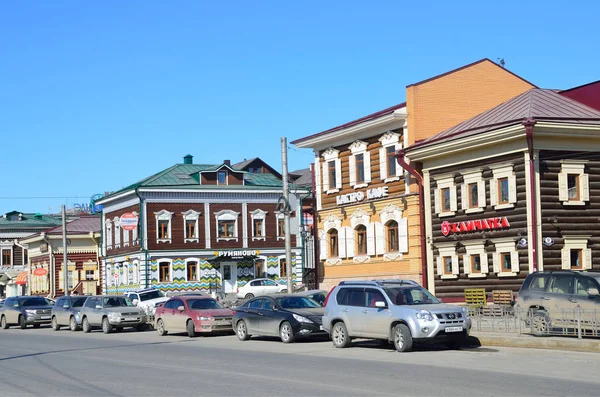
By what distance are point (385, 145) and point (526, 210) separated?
9180mm

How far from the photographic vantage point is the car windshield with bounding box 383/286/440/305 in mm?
21250

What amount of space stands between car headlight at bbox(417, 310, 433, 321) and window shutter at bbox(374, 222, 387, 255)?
19.7 metres

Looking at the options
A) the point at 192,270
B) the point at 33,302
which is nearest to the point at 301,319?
the point at 33,302

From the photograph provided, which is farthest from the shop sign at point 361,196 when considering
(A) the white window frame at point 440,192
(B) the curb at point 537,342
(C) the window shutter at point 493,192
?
(B) the curb at point 537,342

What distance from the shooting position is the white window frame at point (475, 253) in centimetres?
3425

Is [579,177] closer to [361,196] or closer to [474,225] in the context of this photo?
[474,225]

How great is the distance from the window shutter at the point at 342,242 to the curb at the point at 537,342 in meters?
20.7

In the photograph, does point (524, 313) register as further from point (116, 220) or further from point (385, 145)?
point (116, 220)

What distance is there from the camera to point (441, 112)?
39.4 metres

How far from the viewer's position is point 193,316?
2970cm

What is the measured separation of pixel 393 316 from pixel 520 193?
1335 cm

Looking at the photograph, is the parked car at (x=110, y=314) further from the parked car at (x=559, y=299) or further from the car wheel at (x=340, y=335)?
the parked car at (x=559, y=299)

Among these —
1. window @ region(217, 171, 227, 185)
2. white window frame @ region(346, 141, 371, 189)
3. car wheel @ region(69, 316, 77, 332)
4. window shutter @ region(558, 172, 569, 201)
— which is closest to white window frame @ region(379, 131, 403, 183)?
white window frame @ region(346, 141, 371, 189)

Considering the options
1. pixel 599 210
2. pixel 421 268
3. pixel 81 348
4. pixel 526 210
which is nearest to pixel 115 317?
pixel 81 348
